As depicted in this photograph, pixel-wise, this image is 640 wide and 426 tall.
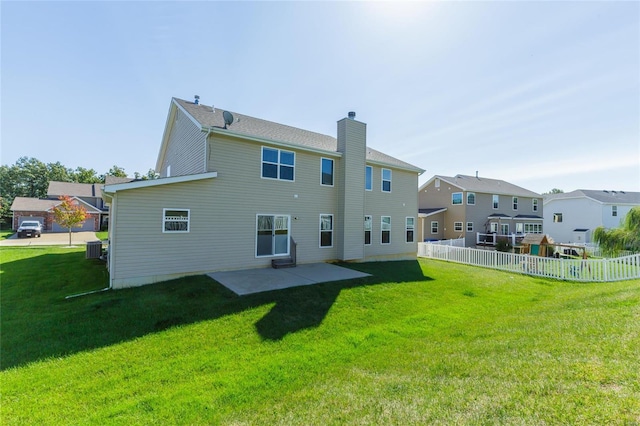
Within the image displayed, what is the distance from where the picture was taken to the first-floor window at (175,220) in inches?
360

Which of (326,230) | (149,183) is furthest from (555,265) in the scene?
(149,183)

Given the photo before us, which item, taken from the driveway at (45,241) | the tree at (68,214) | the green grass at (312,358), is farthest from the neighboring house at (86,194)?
the green grass at (312,358)

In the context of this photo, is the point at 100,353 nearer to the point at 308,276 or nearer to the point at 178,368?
the point at 178,368

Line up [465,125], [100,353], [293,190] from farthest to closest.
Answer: [465,125], [293,190], [100,353]

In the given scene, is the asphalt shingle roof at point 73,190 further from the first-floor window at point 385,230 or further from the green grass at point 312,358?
the first-floor window at point 385,230

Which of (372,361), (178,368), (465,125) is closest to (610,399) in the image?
(372,361)

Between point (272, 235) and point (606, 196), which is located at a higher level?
point (606, 196)

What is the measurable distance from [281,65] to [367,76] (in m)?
3.78

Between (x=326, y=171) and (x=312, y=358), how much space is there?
9631 mm

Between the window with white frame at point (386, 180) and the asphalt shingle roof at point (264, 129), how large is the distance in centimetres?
55

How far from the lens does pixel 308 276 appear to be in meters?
10.0

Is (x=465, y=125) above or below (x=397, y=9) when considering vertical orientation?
below

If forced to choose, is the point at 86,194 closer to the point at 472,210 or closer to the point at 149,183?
the point at 149,183

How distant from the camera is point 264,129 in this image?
12391 millimetres
